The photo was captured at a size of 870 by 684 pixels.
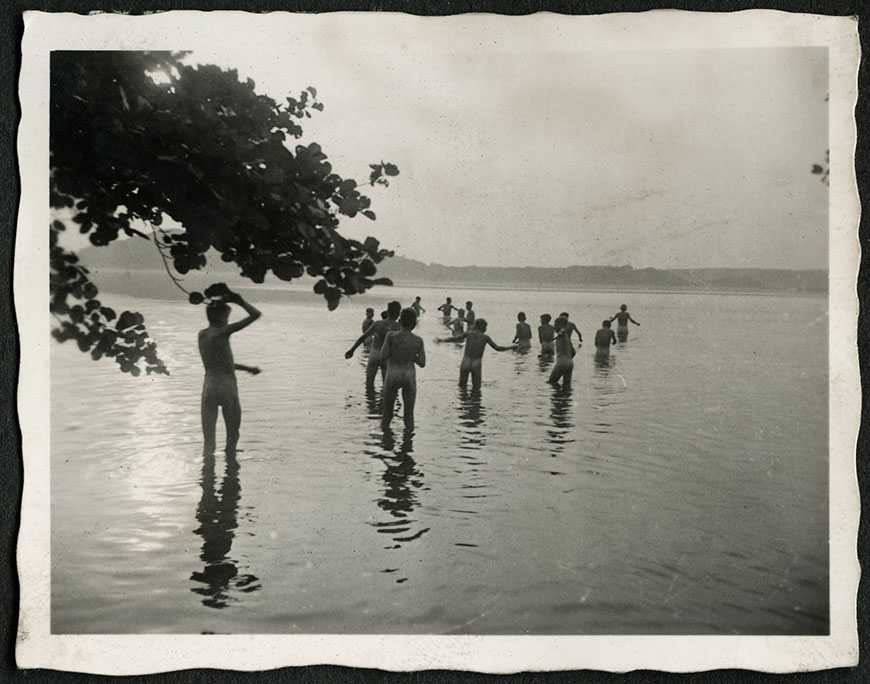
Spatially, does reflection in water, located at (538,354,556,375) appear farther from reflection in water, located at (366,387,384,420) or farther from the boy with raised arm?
reflection in water, located at (366,387,384,420)

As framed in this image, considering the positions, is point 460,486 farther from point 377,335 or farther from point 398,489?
point 377,335

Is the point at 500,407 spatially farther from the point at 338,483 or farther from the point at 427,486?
the point at 338,483

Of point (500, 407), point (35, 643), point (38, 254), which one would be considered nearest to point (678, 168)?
point (500, 407)

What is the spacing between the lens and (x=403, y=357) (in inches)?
79.6

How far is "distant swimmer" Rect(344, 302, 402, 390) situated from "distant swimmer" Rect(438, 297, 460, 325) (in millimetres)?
112

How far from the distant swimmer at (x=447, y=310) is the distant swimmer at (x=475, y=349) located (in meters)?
0.05

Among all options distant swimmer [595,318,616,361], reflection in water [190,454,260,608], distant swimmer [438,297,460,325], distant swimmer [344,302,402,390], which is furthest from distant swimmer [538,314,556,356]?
reflection in water [190,454,260,608]

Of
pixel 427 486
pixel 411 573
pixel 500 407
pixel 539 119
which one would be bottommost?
pixel 411 573

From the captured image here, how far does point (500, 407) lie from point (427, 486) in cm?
28

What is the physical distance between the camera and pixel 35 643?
2.02 m

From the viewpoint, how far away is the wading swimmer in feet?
6.60

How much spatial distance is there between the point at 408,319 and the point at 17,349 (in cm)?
106

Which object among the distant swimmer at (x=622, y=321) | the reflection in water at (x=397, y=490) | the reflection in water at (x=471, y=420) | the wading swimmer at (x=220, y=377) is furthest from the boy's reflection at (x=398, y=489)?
the distant swimmer at (x=622, y=321)

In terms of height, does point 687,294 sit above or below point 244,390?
above
